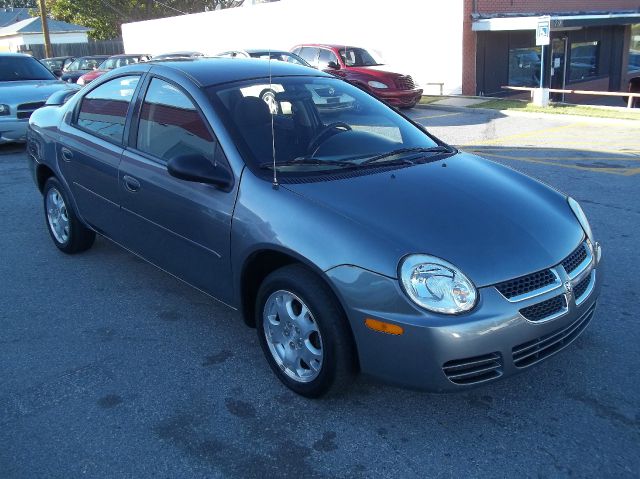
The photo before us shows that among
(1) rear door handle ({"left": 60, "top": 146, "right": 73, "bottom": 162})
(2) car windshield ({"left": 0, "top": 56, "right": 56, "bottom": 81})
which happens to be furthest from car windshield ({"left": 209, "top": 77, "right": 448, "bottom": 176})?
(2) car windshield ({"left": 0, "top": 56, "right": 56, "bottom": 81})

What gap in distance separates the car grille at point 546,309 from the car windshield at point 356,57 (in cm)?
1439

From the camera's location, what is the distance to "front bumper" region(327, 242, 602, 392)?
274cm

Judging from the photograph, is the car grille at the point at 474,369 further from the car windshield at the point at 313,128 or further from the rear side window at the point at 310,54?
the rear side window at the point at 310,54

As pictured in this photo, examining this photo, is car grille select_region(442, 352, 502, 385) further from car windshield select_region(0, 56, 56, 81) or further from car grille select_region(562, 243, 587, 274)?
car windshield select_region(0, 56, 56, 81)

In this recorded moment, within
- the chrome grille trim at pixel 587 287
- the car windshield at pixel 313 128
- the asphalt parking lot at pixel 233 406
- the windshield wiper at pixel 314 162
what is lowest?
the asphalt parking lot at pixel 233 406

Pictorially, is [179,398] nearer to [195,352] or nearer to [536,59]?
[195,352]

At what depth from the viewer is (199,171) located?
344 cm

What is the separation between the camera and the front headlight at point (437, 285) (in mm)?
2766

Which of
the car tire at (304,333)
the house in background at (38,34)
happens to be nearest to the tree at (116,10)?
the house in background at (38,34)

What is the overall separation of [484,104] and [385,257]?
588 inches

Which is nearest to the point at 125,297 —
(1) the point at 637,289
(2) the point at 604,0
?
(1) the point at 637,289

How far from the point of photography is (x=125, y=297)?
4.69 m

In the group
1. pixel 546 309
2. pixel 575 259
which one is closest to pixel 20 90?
pixel 575 259

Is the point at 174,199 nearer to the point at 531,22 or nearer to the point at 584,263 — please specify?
the point at 584,263
